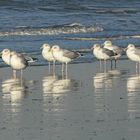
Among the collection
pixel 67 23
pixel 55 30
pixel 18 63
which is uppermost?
pixel 67 23

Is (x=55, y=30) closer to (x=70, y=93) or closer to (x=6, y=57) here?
(x=6, y=57)

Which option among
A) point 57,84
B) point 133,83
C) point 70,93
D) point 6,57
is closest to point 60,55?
point 6,57

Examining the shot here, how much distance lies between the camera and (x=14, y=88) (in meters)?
15.8

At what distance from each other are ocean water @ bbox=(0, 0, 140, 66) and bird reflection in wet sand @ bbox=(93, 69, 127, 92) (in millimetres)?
2636

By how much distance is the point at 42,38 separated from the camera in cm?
2778

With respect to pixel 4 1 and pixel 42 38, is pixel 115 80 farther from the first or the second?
pixel 4 1

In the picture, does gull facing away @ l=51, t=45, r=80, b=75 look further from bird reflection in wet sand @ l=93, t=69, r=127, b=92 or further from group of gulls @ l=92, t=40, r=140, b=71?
bird reflection in wet sand @ l=93, t=69, r=127, b=92

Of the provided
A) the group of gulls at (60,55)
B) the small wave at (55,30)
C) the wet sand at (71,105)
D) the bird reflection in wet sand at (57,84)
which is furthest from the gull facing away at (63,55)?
the small wave at (55,30)

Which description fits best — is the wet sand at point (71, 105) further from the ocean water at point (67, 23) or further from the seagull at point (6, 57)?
the ocean water at point (67, 23)

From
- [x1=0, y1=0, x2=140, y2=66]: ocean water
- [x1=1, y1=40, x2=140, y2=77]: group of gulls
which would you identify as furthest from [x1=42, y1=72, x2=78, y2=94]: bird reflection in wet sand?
[x1=0, y1=0, x2=140, y2=66]: ocean water

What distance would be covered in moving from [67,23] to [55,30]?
11.7 ft

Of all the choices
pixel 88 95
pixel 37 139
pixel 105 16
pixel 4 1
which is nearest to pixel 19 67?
pixel 88 95

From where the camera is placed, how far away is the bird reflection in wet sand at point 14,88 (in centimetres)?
1447

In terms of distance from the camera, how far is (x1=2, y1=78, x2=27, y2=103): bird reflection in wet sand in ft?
47.5
